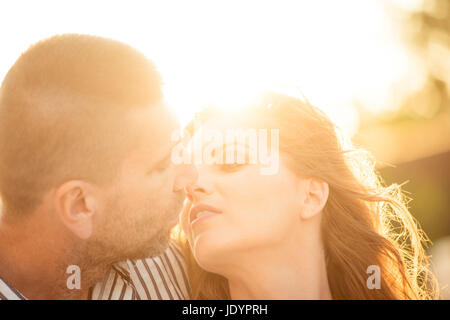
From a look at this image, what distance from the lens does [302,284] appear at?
365 centimetres

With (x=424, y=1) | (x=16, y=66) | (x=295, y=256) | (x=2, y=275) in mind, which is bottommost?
(x=2, y=275)

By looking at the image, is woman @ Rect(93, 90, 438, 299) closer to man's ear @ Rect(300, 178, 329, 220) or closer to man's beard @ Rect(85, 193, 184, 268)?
man's ear @ Rect(300, 178, 329, 220)

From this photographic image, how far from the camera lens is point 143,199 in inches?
140

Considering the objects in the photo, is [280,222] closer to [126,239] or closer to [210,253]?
[210,253]

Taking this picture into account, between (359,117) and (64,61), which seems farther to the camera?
(359,117)

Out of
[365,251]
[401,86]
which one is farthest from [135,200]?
[401,86]

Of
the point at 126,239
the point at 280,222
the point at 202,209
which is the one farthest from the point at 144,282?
the point at 280,222

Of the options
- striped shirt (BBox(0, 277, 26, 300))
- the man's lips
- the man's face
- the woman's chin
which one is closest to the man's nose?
the man's face

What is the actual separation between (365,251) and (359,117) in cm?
2096

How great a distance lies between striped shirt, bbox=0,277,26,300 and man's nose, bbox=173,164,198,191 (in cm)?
123

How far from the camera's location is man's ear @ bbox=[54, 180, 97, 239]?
3.29 meters

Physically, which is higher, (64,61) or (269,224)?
(64,61)

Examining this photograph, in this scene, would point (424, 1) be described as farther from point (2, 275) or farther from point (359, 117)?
point (2, 275)

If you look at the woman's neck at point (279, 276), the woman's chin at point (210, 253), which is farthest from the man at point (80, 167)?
the woman's neck at point (279, 276)
